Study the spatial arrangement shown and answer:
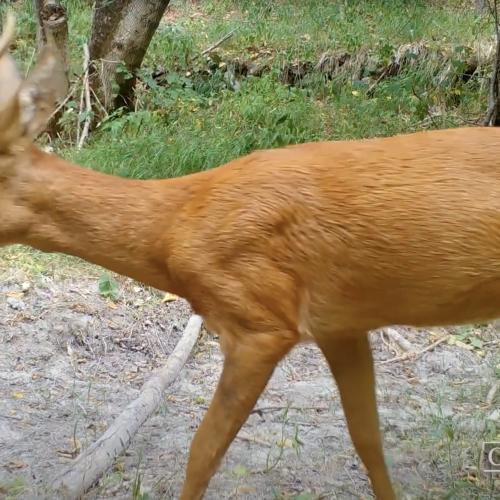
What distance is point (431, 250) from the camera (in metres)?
3.13

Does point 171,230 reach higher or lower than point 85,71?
higher

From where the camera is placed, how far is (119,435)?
172 inches

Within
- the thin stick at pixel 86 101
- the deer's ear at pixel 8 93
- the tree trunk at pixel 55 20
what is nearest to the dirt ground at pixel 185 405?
the deer's ear at pixel 8 93

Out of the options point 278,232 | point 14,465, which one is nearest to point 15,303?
point 14,465

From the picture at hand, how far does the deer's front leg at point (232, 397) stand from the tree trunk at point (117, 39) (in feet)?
20.3

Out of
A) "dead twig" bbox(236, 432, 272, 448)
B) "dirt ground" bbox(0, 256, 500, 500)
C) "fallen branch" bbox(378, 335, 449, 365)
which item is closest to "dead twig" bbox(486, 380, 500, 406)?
"dirt ground" bbox(0, 256, 500, 500)

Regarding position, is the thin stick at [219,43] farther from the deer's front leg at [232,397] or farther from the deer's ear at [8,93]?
the deer's front leg at [232,397]

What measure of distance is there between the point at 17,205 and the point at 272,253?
3.07 feet

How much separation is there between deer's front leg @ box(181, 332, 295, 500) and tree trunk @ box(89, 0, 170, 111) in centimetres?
618

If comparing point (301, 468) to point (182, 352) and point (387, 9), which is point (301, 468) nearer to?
point (182, 352)

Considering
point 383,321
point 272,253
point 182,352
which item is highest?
point 272,253

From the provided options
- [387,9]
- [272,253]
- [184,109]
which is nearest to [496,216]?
[272,253]

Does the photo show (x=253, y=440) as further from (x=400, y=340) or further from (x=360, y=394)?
(x=400, y=340)

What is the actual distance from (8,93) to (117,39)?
600 centimetres
